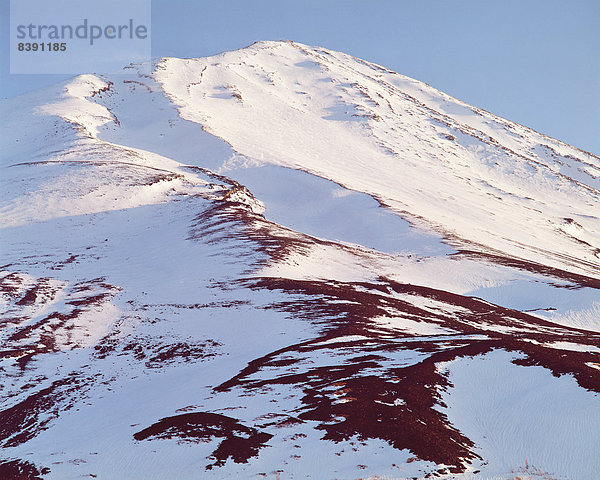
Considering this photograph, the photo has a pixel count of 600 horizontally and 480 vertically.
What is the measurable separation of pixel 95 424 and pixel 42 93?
12440 centimetres

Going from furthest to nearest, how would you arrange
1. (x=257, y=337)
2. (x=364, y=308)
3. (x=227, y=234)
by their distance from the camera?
(x=227, y=234), (x=364, y=308), (x=257, y=337)

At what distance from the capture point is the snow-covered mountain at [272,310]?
1264 cm

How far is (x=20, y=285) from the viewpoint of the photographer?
3609cm

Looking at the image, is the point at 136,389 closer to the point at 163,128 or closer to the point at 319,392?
the point at 319,392

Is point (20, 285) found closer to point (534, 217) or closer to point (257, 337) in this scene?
point (257, 337)

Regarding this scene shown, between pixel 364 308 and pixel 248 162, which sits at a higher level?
pixel 364 308

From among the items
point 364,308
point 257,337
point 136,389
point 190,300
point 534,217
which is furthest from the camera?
point 534,217

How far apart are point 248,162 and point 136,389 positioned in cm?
6899

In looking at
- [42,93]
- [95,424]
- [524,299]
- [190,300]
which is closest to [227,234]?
[190,300]

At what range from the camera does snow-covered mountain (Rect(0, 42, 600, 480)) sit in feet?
41.5

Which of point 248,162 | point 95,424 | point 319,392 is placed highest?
point 319,392

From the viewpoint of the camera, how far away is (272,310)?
92.8 feet

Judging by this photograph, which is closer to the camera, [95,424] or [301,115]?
[95,424]

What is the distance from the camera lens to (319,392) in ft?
50.1
